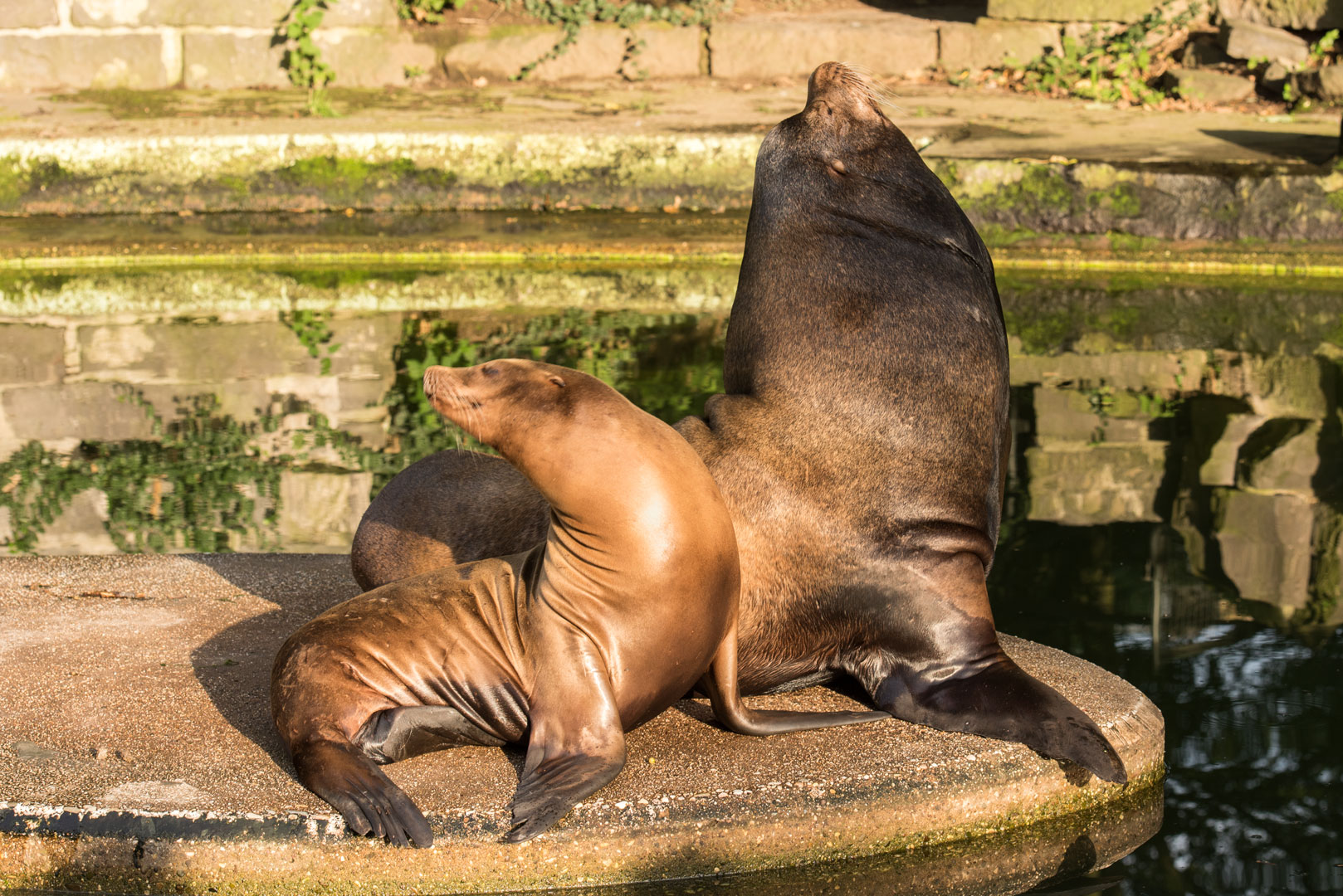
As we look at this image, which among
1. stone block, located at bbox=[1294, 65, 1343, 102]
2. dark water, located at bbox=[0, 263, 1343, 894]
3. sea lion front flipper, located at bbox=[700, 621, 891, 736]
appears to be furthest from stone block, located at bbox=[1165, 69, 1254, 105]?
sea lion front flipper, located at bbox=[700, 621, 891, 736]

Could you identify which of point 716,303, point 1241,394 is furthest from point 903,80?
point 1241,394

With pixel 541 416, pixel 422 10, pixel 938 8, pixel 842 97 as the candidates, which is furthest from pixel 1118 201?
pixel 541 416

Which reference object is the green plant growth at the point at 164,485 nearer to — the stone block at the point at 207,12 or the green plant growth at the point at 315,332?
the green plant growth at the point at 315,332

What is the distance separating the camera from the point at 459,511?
14.3ft

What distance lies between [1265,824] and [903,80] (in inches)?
490

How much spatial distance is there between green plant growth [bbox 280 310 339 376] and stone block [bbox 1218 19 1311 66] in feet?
30.8

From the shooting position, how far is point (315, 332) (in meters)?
9.43

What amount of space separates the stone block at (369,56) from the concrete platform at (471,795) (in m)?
11.4

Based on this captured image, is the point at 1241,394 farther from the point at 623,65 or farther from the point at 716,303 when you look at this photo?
the point at 623,65

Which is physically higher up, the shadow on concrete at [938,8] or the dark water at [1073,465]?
the shadow on concrete at [938,8]

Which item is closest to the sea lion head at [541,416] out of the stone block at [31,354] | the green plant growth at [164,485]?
the green plant growth at [164,485]

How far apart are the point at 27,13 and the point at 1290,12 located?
38.2 ft

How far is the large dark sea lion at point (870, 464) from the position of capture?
3.95m

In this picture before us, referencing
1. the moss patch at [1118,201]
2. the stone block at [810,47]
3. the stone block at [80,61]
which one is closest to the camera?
the moss patch at [1118,201]
